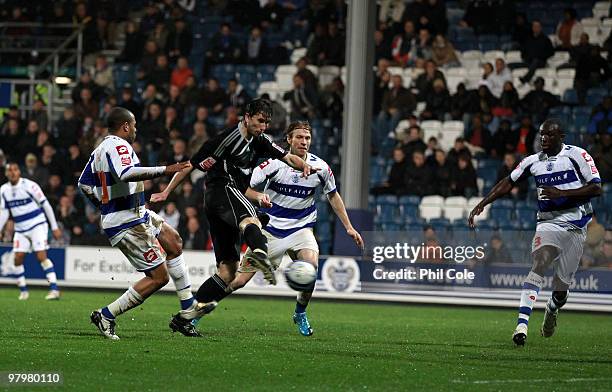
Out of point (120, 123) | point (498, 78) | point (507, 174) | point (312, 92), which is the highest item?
point (120, 123)

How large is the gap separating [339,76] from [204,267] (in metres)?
5.64

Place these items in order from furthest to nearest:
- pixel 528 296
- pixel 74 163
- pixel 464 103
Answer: pixel 74 163
pixel 464 103
pixel 528 296

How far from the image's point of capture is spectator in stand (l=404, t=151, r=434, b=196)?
865 inches

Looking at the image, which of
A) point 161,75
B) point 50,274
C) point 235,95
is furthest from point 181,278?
point 161,75

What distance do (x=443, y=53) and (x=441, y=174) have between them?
346 cm

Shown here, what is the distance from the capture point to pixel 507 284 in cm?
1939

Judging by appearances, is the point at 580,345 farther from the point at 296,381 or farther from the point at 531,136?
the point at 531,136

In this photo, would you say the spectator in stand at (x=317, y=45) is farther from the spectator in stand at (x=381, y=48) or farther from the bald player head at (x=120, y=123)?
the bald player head at (x=120, y=123)

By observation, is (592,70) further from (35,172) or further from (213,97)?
(35,172)

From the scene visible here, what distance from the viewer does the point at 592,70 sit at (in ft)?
75.0

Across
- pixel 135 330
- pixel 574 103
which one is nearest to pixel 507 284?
pixel 574 103

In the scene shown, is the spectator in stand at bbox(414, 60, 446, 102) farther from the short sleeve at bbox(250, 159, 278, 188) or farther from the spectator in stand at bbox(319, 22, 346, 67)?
the short sleeve at bbox(250, 159, 278, 188)

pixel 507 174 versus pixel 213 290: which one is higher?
pixel 213 290

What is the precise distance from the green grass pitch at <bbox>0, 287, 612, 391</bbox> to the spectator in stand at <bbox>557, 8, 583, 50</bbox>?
8879mm
